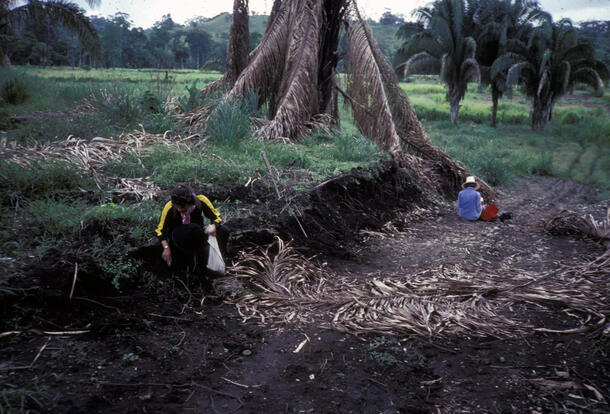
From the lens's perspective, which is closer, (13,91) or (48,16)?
(13,91)

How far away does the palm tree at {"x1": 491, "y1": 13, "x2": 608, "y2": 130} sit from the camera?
16047mm

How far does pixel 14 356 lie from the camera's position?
2043 mm

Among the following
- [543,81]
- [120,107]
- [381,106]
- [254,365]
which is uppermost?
[543,81]

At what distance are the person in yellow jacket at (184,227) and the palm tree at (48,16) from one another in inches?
414

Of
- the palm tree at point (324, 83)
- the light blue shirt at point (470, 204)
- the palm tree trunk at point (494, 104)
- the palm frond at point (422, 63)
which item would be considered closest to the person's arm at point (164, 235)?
the palm tree at point (324, 83)

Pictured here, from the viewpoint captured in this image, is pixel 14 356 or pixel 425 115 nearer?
pixel 14 356

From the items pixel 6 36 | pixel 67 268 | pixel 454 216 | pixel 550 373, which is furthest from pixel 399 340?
pixel 6 36

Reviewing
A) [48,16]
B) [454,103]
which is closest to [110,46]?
[48,16]

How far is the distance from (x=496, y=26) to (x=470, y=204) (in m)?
17.1

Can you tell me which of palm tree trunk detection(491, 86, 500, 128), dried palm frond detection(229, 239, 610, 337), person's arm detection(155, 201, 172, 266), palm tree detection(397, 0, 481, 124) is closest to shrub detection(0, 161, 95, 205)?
person's arm detection(155, 201, 172, 266)

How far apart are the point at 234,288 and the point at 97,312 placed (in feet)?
3.28

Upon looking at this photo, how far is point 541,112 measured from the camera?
17750 mm

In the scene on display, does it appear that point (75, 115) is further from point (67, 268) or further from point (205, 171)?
point (67, 268)

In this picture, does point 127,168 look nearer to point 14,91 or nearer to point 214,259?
point 214,259
